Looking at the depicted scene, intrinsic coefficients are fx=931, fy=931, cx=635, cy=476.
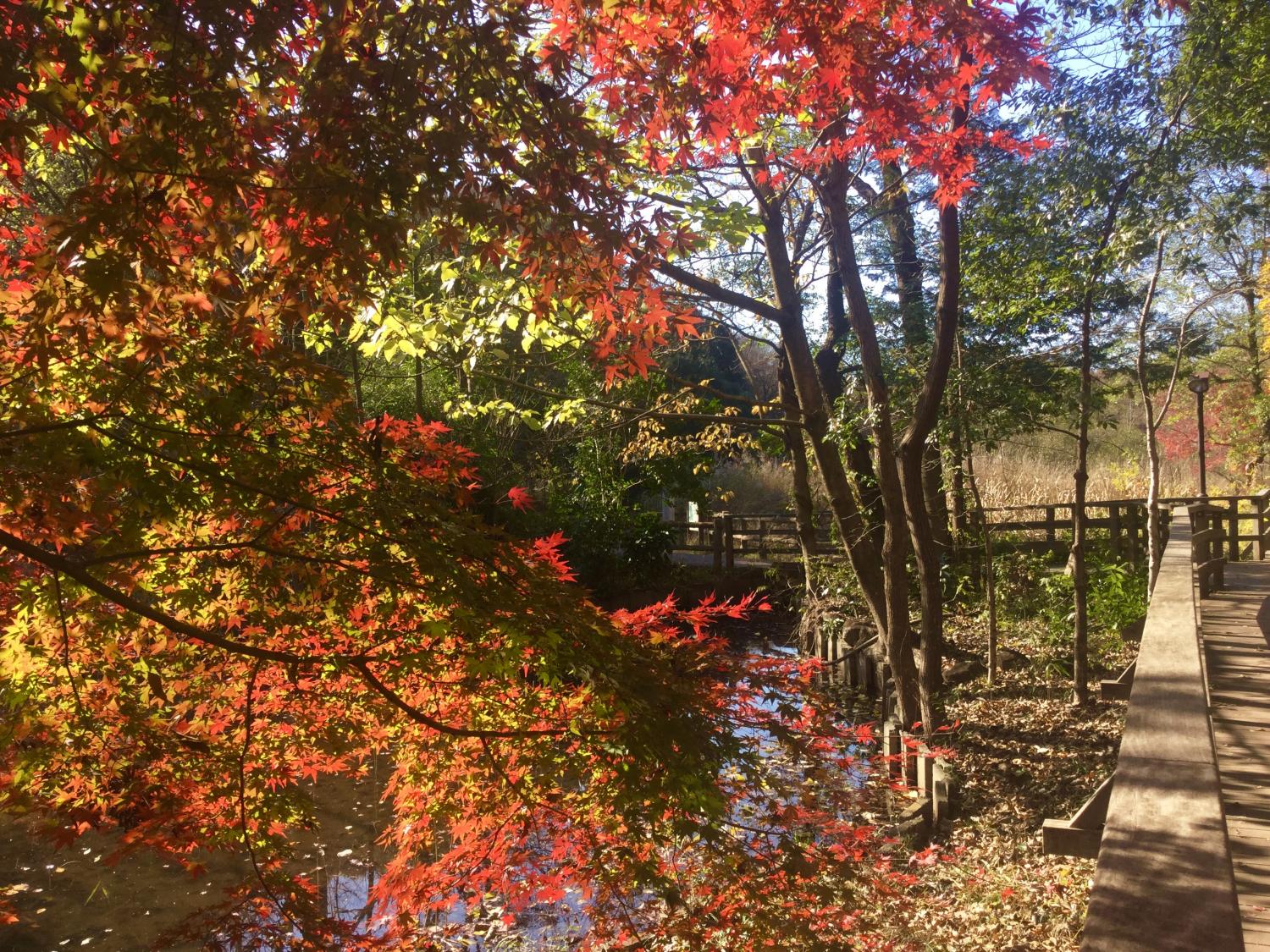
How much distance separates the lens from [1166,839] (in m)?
1.35

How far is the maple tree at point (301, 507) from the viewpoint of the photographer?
226 cm

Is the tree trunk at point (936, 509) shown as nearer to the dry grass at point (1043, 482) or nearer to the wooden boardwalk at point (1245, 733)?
the dry grass at point (1043, 482)

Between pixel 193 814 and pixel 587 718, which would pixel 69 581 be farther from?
pixel 587 718

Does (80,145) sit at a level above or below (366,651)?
above

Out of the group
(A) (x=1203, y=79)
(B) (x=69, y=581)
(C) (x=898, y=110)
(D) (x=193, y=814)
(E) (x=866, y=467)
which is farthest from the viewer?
(E) (x=866, y=467)

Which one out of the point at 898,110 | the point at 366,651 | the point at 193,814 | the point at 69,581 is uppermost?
the point at 898,110

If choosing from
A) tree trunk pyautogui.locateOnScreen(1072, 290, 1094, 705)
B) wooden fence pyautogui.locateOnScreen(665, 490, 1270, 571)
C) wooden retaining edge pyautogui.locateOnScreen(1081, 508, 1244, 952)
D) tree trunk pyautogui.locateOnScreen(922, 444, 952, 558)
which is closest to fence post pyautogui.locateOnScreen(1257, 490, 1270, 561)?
wooden fence pyautogui.locateOnScreen(665, 490, 1270, 571)

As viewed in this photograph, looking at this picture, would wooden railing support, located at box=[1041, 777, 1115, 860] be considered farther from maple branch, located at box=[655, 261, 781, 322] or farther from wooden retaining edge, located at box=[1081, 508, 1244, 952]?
maple branch, located at box=[655, 261, 781, 322]

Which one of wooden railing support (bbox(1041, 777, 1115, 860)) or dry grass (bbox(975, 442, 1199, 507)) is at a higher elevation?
dry grass (bbox(975, 442, 1199, 507))

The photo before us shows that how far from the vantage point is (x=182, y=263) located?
2.56 metres

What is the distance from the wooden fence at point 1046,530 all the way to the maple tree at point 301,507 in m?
8.14

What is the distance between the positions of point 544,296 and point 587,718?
1.48 m

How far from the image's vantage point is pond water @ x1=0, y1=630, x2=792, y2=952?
555cm

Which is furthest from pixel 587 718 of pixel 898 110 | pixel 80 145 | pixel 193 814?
pixel 898 110
